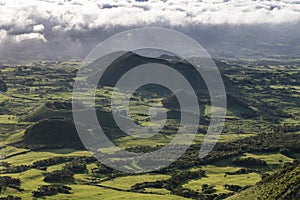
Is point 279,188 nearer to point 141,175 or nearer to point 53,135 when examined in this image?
point 141,175

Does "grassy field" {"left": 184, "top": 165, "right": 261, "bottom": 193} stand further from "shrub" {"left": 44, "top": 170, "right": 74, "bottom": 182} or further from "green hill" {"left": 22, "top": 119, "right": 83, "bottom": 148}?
"green hill" {"left": 22, "top": 119, "right": 83, "bottom": 148}

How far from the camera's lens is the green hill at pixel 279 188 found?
78312mm

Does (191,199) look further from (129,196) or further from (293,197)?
(293,197)

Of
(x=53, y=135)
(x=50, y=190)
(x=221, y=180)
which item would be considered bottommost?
(x=50, y=190)

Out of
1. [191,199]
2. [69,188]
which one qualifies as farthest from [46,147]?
[191,199]

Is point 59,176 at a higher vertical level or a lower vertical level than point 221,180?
higher

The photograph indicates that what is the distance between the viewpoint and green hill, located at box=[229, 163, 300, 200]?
7831 centimetres

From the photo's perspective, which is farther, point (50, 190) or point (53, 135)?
point (53, 135)

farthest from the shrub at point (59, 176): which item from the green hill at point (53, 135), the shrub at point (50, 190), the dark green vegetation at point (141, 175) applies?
the green hill at point (53, 135)

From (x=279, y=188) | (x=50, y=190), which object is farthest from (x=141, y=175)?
(x=279, y=188)

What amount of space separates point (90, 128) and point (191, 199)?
87.7 m

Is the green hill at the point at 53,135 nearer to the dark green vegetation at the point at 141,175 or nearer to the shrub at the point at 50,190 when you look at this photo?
the dark green vegetation at the point at 141,175

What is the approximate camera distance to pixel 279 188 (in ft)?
268

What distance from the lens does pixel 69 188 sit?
111 metres
